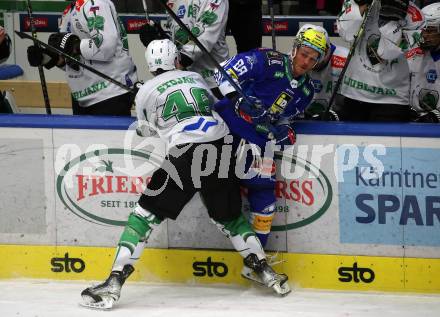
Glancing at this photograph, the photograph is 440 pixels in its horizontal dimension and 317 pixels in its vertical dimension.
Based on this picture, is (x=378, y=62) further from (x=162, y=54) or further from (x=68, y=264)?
(x=68, y=264)

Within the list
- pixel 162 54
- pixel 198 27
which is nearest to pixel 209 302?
pixel 162 54

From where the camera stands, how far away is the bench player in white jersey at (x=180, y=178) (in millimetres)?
5547

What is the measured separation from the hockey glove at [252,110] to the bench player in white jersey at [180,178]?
5.3 inches

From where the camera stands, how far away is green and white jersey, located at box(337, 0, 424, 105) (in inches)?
229

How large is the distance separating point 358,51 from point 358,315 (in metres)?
1.38

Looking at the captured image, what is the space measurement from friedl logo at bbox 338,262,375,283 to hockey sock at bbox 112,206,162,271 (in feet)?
3.16

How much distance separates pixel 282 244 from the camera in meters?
5.84

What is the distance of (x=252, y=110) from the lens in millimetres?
5527

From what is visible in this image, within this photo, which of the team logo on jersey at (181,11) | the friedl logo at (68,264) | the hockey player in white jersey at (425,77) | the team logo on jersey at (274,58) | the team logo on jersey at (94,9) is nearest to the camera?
the team logo on jersey at (274,58)

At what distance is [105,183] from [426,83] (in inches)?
75.6

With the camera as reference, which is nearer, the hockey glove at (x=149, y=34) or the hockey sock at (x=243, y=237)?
the hockey sock at (x=243, y=237)

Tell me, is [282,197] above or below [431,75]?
below

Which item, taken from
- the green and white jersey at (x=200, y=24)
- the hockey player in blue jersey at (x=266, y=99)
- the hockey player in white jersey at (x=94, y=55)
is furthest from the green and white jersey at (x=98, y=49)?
the hockey player in blue jersey at (x=266, y=99)

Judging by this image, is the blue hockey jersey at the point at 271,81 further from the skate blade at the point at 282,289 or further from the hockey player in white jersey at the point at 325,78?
the skate blade at the point at 282,289
